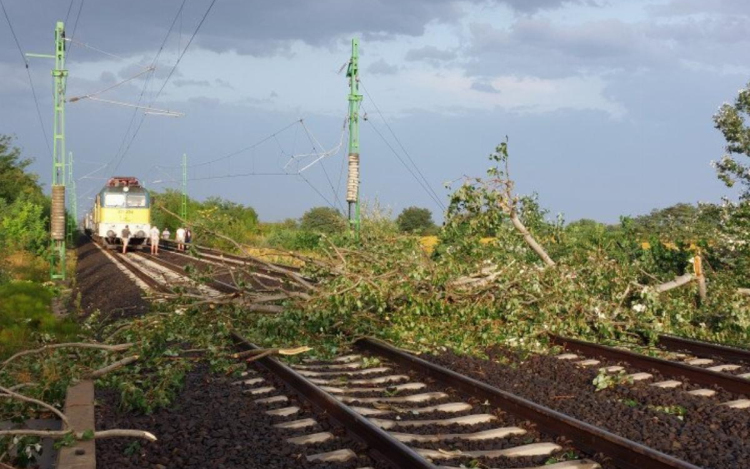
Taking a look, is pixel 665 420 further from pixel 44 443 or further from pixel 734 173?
pixel 734 173

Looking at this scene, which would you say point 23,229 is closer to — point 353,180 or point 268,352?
point 353,180

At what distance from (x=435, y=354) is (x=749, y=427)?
4327 mm

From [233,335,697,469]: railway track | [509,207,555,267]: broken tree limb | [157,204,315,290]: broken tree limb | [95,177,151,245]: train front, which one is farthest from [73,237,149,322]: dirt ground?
[95,177,151,245]: train front

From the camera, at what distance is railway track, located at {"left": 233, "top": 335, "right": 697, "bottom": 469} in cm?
600

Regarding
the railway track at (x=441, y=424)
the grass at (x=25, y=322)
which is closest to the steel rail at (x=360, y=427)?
the railway track at (x=441, y=424)

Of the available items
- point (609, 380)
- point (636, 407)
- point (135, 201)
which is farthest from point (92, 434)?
point (135, 201)

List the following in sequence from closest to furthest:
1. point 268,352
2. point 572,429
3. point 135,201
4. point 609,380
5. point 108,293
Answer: point 572,429 → point 609,380 → point 268,352 → point 108,293 → point 135,201

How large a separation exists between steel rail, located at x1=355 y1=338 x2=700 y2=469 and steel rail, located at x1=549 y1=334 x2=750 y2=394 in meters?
2.73

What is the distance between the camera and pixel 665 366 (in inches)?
380

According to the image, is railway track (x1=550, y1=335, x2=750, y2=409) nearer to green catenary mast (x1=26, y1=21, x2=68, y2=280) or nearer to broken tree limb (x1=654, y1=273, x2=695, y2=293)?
broken tree limb (x1=654, y1=273, x2=695, y2=293)

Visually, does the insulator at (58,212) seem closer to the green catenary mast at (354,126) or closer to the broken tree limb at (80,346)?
the green catenary mast at (354,126)

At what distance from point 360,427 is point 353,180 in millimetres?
22060

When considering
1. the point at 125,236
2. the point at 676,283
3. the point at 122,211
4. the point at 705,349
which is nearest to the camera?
the point at 705,349

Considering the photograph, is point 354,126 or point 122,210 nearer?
point 354,126
